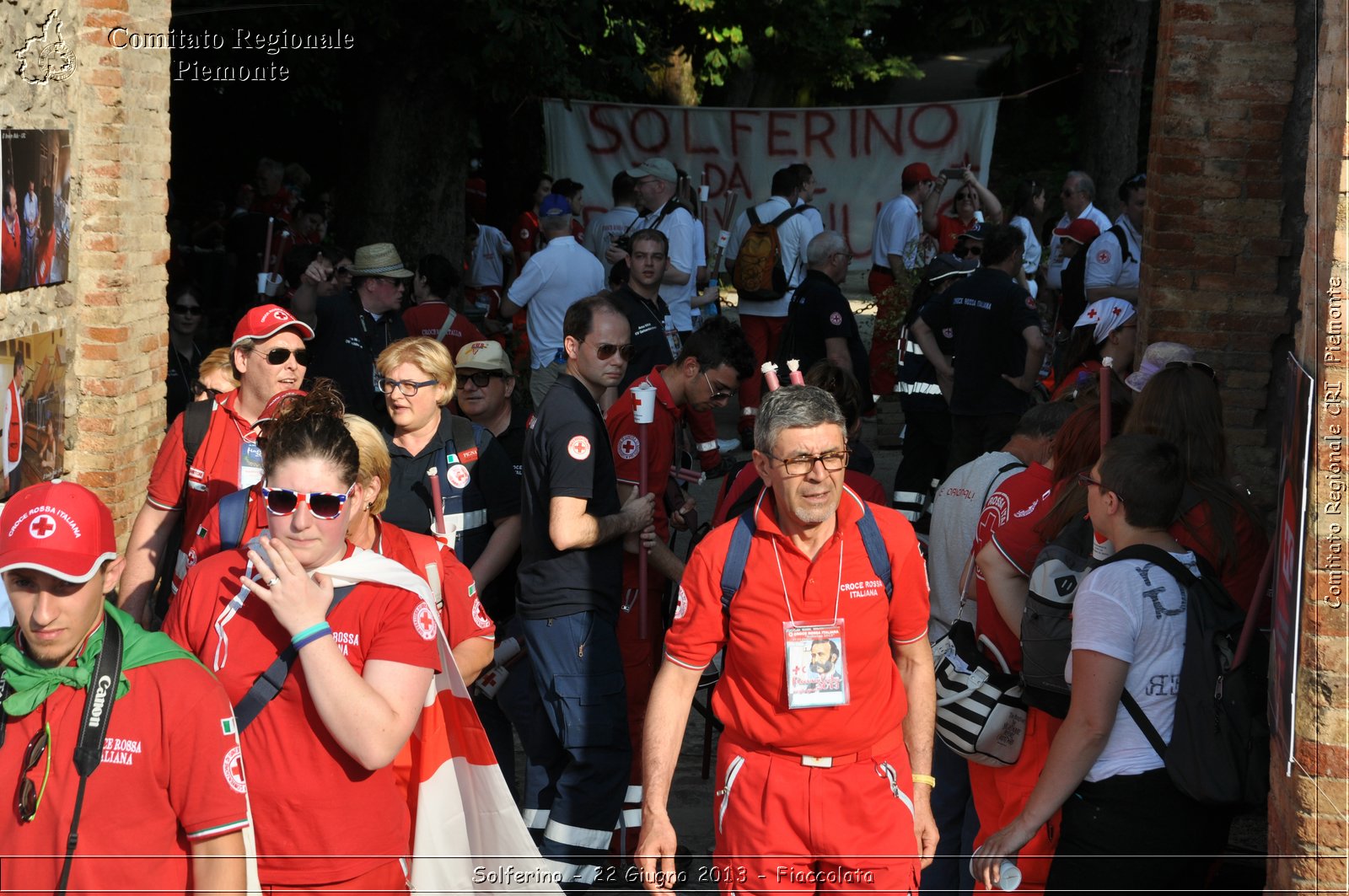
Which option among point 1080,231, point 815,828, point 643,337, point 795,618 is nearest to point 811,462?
point 795,618

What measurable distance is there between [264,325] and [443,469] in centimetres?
Result: 83

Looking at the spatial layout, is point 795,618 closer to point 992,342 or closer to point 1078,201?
point 992,342

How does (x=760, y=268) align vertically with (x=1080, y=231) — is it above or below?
below

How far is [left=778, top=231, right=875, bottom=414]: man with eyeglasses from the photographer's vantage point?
948cm

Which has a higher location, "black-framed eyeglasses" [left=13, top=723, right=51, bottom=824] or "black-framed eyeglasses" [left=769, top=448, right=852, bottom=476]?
"black-framed eyeglasses" [left=769, top=448, right=852, bottom=476]

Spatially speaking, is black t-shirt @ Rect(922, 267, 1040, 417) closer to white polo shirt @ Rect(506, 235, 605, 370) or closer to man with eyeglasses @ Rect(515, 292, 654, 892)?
white polo shirt @ Rect(506, 235, 605, 370)

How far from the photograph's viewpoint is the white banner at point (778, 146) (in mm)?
17094

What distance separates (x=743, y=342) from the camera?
582 centimetres

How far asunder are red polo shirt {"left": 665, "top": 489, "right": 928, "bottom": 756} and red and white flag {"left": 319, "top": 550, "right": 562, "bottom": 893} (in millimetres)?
597

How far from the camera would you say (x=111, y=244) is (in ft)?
22.0

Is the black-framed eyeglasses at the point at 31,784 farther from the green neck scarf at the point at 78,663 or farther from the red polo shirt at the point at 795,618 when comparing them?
the red polo shirt at the point at 795,618

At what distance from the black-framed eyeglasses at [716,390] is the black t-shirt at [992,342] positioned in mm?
3390

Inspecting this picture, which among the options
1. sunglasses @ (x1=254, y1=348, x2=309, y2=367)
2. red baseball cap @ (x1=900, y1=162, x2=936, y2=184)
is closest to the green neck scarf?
sunglasses @ (x1=254, y1=348, x2=309, y2=367)

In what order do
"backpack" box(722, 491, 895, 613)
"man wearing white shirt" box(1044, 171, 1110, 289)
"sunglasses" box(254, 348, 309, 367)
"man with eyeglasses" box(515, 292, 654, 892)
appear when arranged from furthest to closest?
"man wearing white shirt" box(1044, 171, 1110, 289)
"man with eyeglasses" box(515, 292, 654, 892)
"sunglasses" box(254, 348, 309, 367)
"backpack" box(722, 491, 895, 613)
